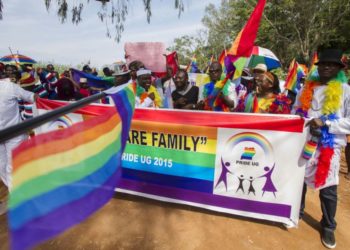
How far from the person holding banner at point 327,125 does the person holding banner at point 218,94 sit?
1.32m

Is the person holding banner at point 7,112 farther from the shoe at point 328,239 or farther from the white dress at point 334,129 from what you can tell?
the shoe at point 328,239

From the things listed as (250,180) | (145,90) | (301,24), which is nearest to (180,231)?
(250,180)

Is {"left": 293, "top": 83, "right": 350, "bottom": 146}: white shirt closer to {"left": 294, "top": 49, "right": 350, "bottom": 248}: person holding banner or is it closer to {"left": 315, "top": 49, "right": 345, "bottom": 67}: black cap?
{"left": 294, "top": 49, "right": 350, "bottom": 248}: person holding banner

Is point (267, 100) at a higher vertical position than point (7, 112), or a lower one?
higher

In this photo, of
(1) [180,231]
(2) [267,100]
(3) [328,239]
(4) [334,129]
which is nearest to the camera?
(4) [334,129]

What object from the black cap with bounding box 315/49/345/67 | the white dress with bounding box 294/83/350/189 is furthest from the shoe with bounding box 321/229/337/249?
the black cap with bounding box 315/49/345/67

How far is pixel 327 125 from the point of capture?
2.71 meters

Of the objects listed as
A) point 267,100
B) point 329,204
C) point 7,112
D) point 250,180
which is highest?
point 267,100

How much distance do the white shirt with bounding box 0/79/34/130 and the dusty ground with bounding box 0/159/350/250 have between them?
1370 mm

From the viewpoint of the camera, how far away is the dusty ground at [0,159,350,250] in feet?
9.53

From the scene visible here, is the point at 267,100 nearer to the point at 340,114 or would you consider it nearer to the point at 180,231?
the point at 340,114

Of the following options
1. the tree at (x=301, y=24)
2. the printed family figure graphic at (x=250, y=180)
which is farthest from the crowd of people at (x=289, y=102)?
the tree at (x=301, y=24)

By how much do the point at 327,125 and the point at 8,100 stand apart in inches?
161

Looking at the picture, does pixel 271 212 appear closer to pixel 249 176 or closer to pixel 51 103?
pixel 249 176
